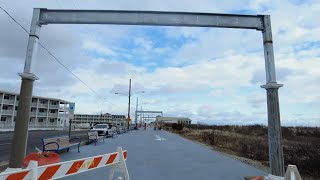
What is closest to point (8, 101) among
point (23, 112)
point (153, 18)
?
point (23, 112)

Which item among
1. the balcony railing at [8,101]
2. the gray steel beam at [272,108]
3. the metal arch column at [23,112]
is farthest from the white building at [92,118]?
the gray steel beam at [272,108]

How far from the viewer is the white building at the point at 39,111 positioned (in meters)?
71.3

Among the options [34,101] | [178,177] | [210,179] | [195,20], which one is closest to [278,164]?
[210,179]

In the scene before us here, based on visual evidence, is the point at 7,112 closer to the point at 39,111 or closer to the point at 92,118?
the point at 39,111

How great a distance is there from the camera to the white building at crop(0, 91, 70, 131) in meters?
71.3

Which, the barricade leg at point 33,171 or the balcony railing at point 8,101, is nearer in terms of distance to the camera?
the barricade leg at point 33,171

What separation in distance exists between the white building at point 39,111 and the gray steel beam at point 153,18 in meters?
56.9

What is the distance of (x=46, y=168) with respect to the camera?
5.04 m

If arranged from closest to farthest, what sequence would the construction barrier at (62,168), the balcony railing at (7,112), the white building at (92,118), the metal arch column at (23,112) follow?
the construction barrier at (62,168)
the metal arch column at (23,112)
the balcony railing at (7,112)
the white building at (92,118)

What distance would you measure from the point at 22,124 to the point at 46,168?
13.3 feet

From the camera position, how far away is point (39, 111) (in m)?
86.6

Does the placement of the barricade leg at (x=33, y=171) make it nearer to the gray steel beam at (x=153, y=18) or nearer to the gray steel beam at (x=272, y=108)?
the gray steel beam at (x=153, y=18)

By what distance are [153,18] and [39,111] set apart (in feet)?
275

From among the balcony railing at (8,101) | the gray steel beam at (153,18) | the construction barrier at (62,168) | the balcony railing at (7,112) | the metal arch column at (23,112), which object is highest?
the balcony railing at (8,101)
